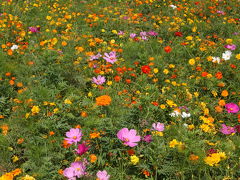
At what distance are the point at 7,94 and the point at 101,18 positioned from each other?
7.52 feet

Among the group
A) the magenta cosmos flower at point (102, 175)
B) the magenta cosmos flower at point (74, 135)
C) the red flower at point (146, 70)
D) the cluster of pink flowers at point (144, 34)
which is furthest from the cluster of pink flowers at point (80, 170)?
the cluster of pink flowers at point (144, 34)

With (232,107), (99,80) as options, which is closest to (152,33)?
(99,80)

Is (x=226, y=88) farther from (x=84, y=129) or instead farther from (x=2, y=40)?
(x=2, y=40)

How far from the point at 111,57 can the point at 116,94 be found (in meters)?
0.73

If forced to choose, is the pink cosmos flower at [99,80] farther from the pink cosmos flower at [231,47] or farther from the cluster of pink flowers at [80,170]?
the pink cosmos flower at [231,47]

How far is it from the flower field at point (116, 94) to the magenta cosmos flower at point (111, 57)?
13 millimetres

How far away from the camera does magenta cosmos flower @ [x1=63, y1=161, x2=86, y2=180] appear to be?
1.83 m

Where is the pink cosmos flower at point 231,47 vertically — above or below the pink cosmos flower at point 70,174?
above

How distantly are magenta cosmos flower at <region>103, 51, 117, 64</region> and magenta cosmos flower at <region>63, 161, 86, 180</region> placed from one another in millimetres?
1644

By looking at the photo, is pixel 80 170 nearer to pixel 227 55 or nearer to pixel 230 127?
pixel 230 127

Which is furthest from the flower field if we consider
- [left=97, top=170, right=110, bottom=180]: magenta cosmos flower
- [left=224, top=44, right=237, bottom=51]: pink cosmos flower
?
[left=224, top=44, right=237, bottom=51]: pink cosmos flower

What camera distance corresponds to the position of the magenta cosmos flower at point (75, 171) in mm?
1827

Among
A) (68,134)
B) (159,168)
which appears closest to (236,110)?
(159,168)

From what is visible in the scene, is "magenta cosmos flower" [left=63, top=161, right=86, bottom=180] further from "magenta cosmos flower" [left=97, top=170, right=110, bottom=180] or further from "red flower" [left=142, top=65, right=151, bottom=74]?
"red flower" [left=142, top=65, right=151, bottom=74]
